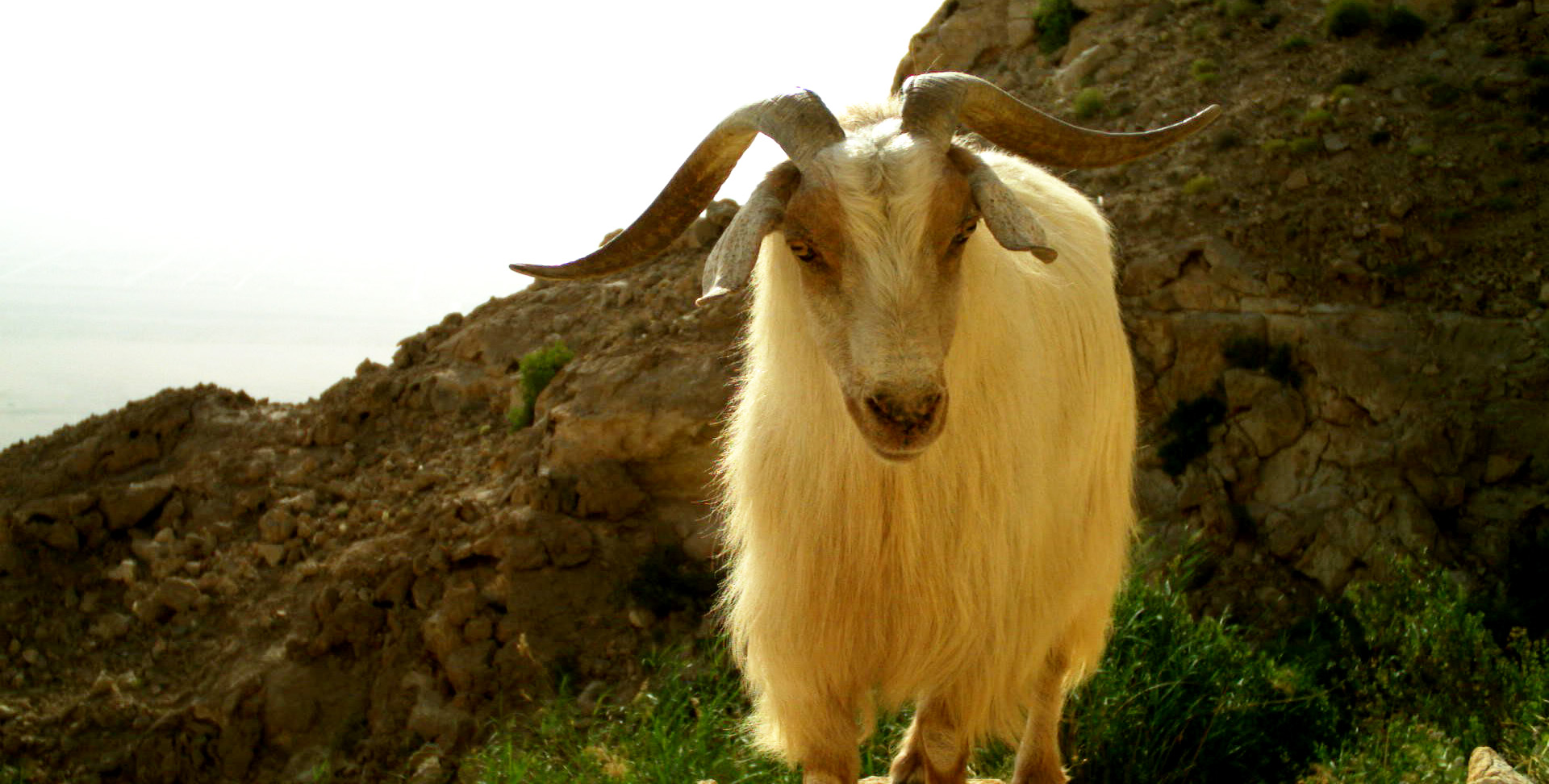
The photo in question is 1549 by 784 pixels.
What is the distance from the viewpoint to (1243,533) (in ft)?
34.7

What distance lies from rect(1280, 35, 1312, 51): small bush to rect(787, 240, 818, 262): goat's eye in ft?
44.8

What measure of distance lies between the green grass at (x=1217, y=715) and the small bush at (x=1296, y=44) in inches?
397

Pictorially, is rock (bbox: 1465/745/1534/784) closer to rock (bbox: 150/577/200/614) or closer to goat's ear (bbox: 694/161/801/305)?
goat's ear (bbox: 694/161/801/305)

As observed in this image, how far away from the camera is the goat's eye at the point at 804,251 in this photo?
310 cm

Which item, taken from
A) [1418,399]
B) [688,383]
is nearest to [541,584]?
[688,383]

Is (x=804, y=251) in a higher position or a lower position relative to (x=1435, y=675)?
higher

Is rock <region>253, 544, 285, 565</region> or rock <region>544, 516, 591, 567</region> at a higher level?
rock <region>253, 544, 285, 565</region>

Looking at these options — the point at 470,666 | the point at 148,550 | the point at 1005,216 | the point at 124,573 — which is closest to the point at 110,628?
the point at 124,573

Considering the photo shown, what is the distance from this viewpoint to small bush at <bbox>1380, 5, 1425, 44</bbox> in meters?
14.1

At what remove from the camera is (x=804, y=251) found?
3.12 metres

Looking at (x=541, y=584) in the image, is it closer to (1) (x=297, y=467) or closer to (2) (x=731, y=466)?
(1) (x=297, y=467)

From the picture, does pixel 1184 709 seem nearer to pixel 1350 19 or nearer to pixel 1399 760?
pixel 1399 760

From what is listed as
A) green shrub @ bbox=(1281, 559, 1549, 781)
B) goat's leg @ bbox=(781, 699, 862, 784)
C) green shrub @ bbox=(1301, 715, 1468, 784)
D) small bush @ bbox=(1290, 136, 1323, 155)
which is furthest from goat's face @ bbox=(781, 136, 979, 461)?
small bush @ bbox=(1290, 136, 1323, 155)

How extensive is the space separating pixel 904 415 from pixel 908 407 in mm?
26
